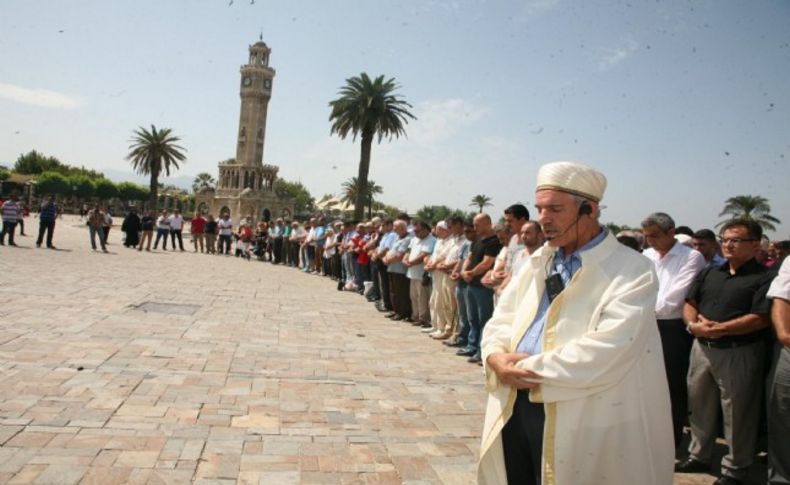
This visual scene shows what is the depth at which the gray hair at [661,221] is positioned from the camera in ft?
15.9

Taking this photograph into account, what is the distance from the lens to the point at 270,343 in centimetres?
720

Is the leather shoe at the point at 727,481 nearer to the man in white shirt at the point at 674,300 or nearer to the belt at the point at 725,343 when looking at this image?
the man in white shirt at the point at 674,300

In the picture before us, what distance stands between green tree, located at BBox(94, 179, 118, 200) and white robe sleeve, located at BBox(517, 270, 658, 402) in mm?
94201

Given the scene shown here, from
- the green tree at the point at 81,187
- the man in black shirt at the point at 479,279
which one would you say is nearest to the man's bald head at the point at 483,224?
the man in black shirt at the point at 479,279

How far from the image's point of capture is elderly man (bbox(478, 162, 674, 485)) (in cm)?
217

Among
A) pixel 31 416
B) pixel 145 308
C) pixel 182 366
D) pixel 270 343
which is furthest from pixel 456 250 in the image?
pixel 31 416

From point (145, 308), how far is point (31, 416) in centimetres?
499

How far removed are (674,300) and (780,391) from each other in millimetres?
1241

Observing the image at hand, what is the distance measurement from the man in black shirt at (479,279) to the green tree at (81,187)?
84674 mm

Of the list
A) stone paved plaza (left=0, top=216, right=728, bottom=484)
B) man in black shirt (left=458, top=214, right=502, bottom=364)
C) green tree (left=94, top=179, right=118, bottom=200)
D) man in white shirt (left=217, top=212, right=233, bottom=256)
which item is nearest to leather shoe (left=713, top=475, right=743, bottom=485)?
stone paved plaza (left=0, top=216, right=728, bottom=484)

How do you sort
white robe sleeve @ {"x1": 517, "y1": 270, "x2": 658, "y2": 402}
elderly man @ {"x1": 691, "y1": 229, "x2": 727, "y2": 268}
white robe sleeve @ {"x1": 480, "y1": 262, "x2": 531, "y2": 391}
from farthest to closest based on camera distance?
elderly man @ {"x1": 691, "y1": 229, "x2": 727, "y2": 268} < white robe sleeve @ {"x1": 480, "y1": 262, "x2": 531, "y2": 391} < white robe sleeve @ {"x1": 517, "y1": 270, "x2": 658, "y2": 402}

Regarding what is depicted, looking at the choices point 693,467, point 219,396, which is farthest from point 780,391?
point 219,396

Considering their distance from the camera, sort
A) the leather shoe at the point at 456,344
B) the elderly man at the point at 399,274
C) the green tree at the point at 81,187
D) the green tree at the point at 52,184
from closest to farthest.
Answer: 1. the leather shoe at the point at 456,344
2. the elderly man at the point at 399,274
3. the green tree at the point at 52,184
4. the green tree at the point at 81,187

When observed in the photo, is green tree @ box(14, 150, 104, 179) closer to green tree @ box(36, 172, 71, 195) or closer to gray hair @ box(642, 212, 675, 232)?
green tree @ box(36, 172, 71, 195)
